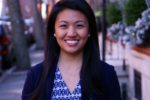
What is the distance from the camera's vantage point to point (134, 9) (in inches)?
429

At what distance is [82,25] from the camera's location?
2986mm

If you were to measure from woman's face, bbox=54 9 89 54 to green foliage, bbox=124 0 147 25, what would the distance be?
312 inches

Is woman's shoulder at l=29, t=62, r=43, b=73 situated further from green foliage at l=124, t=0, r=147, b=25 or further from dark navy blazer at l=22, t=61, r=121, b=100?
green foliage at l=124, t=0, r=147, b=25

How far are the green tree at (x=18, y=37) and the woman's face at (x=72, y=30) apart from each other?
48.1ft

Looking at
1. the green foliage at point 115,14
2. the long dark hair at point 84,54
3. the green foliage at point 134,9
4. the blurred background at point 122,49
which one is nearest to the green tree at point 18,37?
the blurred background at point 122,49

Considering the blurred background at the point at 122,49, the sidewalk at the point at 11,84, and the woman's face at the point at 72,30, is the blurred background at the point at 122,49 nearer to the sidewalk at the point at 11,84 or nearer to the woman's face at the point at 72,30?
the sidewalk at the point at 11,84

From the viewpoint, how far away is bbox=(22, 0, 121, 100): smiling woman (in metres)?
2.97

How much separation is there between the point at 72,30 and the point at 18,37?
1511 cm

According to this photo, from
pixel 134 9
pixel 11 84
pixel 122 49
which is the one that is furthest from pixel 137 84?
pixel 122 49

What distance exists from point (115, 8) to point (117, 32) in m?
2.03

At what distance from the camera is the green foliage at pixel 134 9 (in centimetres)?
1087

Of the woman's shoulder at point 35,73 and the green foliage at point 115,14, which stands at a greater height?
the woman's shoulder at point 35,73

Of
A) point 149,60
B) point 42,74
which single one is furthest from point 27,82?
point 149,60

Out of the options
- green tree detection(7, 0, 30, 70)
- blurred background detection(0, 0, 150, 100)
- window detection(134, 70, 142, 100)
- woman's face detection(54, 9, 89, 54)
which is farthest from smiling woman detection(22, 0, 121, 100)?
green tree detection(7, 0, 30, 70)
